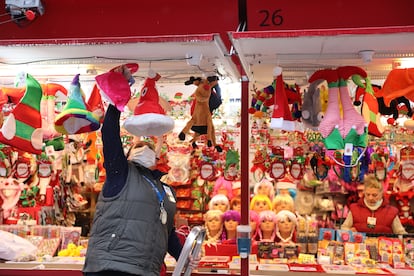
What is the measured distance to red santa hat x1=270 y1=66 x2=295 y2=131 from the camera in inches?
135

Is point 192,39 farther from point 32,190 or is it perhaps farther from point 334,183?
point 334,183

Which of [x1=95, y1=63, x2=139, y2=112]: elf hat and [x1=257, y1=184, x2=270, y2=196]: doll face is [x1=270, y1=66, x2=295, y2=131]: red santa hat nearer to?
[x1=95, y1=63, x2=139, y2=112]: elf hat

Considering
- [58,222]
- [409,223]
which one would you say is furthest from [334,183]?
[58,222]

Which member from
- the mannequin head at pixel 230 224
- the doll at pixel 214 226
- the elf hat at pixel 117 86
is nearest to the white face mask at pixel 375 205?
the mannequin head at pixel 230 224

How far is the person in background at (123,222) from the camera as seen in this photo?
2.96 m

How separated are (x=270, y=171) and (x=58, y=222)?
231cm

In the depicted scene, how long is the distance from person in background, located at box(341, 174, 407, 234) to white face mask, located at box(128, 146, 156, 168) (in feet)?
9.01

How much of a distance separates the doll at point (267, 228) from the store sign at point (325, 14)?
1.82m

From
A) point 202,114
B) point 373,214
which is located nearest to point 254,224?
point 373,214

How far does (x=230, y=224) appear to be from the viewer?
4.82m

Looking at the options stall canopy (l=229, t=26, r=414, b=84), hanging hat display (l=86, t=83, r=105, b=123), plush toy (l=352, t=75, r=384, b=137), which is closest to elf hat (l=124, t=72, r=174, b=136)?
hanging hat display (l=86, t=83, r=105, b=123)

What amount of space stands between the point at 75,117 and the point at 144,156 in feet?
1.78

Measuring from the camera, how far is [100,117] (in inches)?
143

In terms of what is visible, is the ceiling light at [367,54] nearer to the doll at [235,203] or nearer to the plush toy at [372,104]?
the plush toy at [372,104]
